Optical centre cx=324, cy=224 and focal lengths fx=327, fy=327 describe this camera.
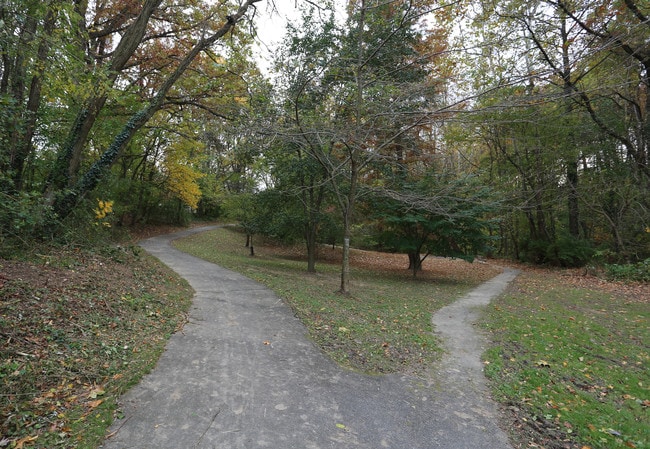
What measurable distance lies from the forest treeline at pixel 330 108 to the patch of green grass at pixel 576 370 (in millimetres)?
3074

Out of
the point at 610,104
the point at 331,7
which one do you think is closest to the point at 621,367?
the point at 331,7

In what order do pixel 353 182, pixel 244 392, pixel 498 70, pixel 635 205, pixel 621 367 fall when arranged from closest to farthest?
pixel 244 392 → pixel 621 367 → pixel 498 70 → pixel 353 182 → pixel 635 205

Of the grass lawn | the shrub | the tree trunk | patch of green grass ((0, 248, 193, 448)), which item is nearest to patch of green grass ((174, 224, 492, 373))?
the grass lawn

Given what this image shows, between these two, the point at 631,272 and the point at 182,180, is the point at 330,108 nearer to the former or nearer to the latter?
the point at 631,272

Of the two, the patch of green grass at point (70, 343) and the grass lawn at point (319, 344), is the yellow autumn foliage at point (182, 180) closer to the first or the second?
the grass lawn at point (319, 344)

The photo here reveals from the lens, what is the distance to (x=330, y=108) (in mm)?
9172

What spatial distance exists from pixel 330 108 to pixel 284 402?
7.72 meters

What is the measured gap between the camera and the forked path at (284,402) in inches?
112

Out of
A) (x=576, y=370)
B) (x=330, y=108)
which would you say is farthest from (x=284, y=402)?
(x=330, y=108)

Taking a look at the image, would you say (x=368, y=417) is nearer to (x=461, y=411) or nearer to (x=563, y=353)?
(x=461, y=411)

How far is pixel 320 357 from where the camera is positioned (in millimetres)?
4660

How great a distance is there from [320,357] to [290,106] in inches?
229

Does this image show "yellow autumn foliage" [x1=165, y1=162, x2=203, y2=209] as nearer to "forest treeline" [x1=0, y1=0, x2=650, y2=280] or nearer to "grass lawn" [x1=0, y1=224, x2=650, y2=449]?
"forest treeline" [x1=0, y1=0, x2=650, y2=280]

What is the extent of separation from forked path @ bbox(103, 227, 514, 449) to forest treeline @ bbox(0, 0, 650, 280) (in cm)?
383
